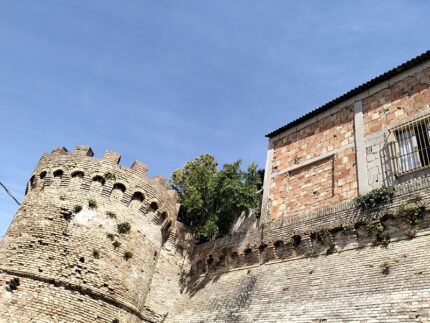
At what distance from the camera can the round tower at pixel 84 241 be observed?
38.8 feet

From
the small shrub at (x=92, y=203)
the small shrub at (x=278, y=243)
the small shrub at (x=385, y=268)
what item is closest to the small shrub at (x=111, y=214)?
the small shrub at (x=92, y=203)

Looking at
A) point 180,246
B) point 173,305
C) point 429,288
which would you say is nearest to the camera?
point 429,288

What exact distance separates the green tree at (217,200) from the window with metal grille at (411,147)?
21.5ft

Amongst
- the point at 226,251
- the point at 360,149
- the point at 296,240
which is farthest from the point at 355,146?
the point at 226,251

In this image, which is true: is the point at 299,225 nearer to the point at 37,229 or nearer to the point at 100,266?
the point at 100,266

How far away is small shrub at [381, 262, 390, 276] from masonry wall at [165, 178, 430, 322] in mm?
28

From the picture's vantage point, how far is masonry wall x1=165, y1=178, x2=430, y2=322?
8.62 meters

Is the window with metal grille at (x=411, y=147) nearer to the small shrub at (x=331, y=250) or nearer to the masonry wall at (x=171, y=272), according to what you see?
the small shrub at (x=331, y=250)

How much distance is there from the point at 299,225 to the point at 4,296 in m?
9.58

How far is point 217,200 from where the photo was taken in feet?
57.4

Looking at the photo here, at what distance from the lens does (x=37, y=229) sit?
43.1ft

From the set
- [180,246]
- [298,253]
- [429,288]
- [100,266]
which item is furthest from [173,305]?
[429,288]

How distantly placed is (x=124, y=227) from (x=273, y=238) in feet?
18.2

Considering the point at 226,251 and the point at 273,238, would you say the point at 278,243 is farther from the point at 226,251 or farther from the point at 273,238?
the point at 226,251
